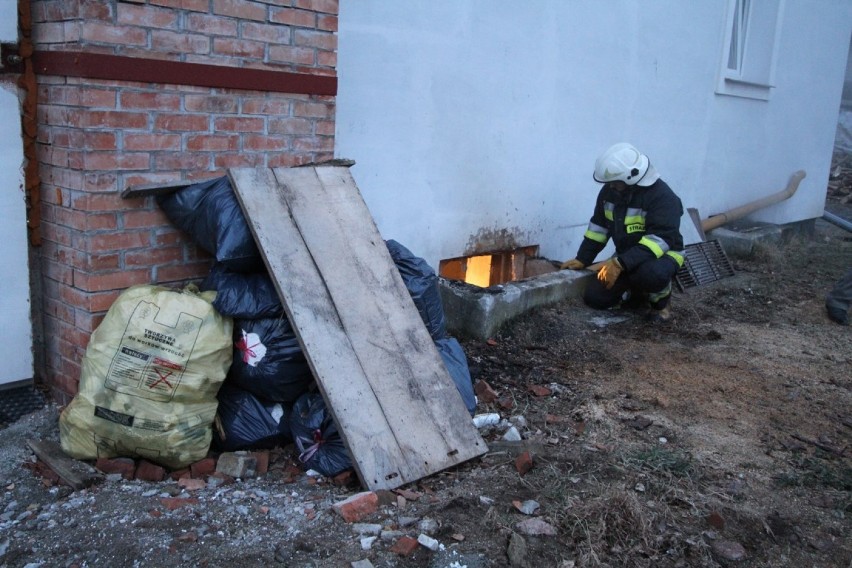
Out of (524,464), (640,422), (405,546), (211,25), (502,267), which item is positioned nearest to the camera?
(405,546)

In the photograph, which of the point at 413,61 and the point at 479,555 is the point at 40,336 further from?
the point at 413,61

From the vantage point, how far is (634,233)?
19.5ft

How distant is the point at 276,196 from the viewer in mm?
3422

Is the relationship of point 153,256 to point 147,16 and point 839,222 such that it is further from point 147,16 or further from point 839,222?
point 839,222

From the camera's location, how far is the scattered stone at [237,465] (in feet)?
10.2

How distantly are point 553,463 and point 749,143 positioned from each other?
7186 mm

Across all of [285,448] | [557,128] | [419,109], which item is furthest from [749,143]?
[285,448]

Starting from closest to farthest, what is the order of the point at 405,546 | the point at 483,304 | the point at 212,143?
the point at 405,546 < the point at 212,143 < the point at 483,304

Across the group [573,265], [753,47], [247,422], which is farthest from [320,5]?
[753,47]

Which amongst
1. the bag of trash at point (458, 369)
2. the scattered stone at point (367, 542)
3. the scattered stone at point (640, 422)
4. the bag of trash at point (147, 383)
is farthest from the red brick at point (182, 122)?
the scattered stone at point (640, 422)

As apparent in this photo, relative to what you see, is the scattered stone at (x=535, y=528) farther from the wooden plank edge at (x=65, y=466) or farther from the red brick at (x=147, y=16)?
the red brick at (x=147, y=16)

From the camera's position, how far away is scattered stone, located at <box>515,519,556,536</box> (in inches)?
109

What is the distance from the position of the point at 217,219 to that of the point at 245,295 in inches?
13.1

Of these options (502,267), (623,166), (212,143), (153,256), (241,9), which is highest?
(241,9)
